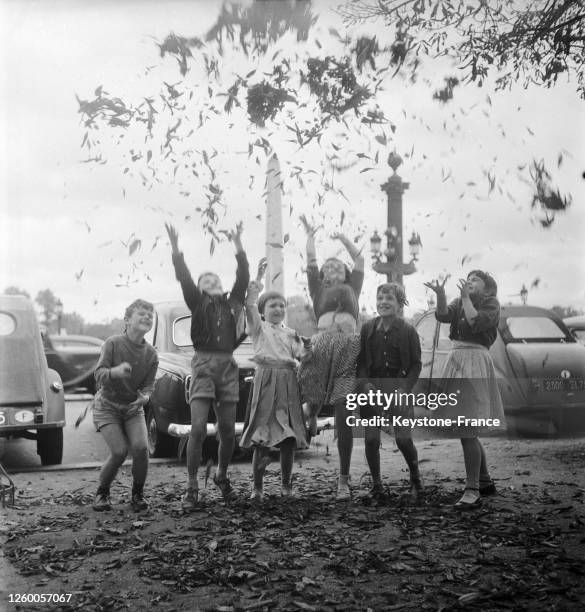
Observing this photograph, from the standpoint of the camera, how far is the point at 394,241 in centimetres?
471

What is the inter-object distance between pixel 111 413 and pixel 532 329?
293 cm

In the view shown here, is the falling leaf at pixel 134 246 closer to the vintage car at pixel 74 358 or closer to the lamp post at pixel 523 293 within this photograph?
the vintage car at pixel 74 358

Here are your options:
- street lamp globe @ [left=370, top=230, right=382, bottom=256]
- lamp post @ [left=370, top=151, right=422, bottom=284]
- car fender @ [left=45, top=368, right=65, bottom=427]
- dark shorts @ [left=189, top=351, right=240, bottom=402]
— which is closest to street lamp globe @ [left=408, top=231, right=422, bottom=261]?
lamp post @ [left=370, top=151, right=422, bottom=284]

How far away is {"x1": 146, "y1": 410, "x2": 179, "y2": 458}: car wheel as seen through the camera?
5.46 m

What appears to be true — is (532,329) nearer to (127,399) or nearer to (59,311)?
(127,399)

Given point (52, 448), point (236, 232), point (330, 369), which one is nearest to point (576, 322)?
point (330, 369)

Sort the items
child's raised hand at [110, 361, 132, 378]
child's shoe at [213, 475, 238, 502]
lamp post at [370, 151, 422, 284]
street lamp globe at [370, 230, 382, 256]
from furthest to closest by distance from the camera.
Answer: street lamp globe at [370, 230, 382, 256] → lamp post at [370, 151, 422, 284] → child's shoe at [213, 475, 238, 502] → child's raised hand at [110, 361, 132, 378]

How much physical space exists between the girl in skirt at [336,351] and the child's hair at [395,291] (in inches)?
7.7

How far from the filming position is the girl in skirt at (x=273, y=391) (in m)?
4.21

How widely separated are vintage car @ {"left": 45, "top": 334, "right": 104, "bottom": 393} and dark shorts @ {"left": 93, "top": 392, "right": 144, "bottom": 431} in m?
1.03

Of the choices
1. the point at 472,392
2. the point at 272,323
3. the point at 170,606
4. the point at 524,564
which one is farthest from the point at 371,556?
the point at 272,323

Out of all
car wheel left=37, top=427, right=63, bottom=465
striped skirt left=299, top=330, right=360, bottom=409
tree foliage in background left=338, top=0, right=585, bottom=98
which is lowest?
car wheel left=37, top=427, right=63, bottom=465

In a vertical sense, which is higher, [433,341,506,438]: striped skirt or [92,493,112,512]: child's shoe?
[433,341,506,438]: striped skirt

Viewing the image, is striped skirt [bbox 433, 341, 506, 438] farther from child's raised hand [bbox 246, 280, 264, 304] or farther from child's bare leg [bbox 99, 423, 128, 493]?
child's bare leg [bbox 99, 423, 128, 493]
